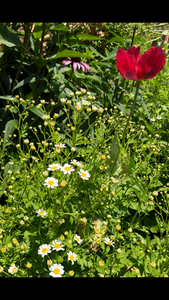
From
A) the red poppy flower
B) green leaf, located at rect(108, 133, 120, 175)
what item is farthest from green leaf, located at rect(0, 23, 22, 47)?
green leaf, located at rect(108, 133, 120, 175)

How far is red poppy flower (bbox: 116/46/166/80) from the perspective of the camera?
1007 mm

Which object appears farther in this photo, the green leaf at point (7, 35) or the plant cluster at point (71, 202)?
the green leaf at point (7, 35)

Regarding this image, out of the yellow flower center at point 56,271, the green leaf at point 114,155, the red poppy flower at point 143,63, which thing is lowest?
the yellow flower center at point 56,271

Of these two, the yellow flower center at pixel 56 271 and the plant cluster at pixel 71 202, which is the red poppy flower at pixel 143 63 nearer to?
the plant cluster at pixel 71 202

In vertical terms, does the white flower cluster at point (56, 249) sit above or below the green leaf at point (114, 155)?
below

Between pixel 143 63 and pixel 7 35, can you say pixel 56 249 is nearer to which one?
pixel 143 63

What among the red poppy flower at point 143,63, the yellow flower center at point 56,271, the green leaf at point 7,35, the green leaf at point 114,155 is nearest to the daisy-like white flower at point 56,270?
the yellow flower center at point 56,271

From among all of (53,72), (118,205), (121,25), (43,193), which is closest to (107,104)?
(53,72)

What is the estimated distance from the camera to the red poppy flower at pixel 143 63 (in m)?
1.01

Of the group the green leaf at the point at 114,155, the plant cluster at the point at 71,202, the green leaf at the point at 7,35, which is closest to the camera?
the plant cluster at the point at 71,202

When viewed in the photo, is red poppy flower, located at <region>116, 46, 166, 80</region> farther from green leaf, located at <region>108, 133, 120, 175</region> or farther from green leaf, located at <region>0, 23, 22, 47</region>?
green leaf, located at <region>0, 23, 22, 47</region>

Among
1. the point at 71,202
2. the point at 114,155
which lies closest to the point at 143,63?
the point at 114,155
